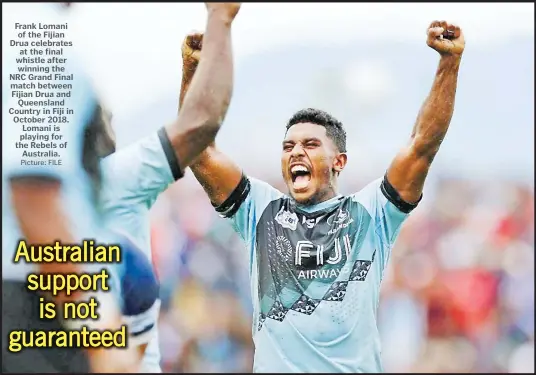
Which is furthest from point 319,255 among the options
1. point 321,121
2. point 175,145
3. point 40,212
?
point 40,212

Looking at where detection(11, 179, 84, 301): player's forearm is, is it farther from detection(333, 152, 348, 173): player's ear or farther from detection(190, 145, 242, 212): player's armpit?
detection(333, 152, 348, 173): player's ear

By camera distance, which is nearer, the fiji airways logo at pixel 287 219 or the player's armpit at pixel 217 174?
the player's armpit at pixel 217 174

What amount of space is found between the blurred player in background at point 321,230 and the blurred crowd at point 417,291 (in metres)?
5.23

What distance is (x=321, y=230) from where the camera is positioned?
5.01m

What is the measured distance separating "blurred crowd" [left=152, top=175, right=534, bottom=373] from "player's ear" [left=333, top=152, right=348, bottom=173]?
506 cm

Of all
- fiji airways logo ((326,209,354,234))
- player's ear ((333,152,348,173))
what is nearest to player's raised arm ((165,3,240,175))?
fiji airways logo ((326,209,354,234))

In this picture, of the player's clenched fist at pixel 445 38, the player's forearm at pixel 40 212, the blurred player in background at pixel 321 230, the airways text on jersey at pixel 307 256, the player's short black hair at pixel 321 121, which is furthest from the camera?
the player's short black hair at pixel 321 121

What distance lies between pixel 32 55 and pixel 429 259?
6.28 m

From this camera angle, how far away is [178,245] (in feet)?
35.1

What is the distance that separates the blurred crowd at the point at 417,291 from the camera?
1023 cm

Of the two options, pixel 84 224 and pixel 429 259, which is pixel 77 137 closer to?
pixel 84 224

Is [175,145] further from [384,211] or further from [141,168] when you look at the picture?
[384,211]

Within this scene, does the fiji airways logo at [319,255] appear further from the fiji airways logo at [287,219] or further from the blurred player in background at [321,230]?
the fiji airways logo at [287,219]

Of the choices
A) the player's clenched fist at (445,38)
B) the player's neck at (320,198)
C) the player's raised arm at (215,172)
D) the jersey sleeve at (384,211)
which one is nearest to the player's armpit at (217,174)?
the player's raised arm at (215,172)
